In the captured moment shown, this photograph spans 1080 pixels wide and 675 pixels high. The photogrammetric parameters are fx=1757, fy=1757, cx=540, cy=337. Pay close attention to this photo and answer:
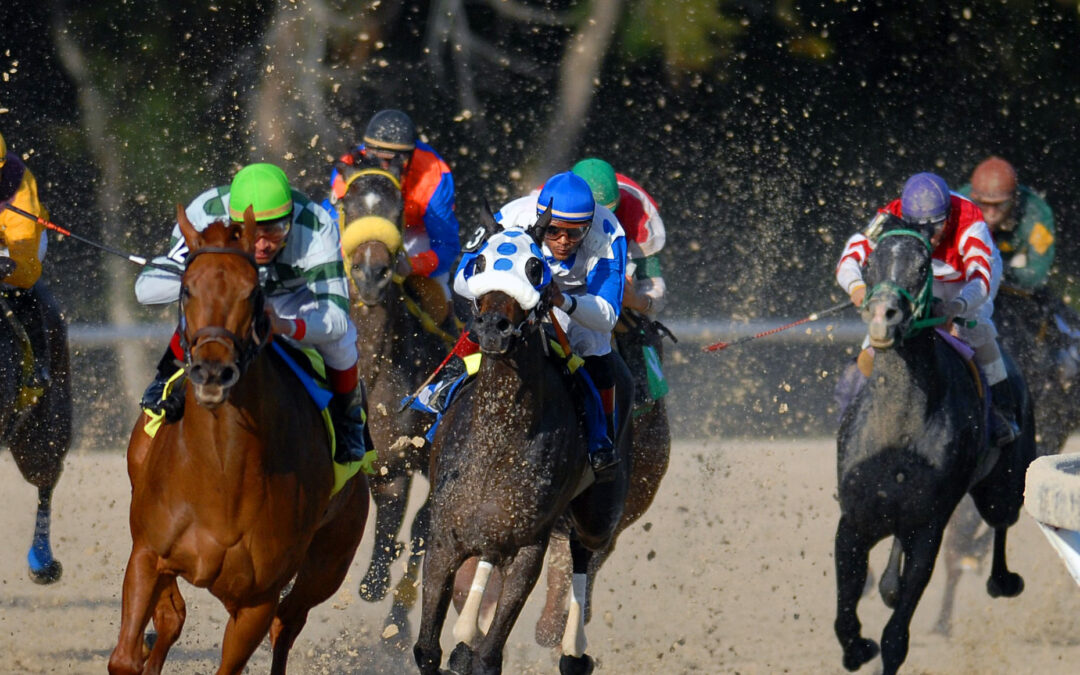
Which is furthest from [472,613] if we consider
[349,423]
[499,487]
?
[349,423]

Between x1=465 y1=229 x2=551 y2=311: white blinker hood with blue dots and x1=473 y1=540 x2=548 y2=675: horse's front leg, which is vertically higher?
x1=465 y1=229 x2=551 y2=311: white blinker hood with blue dots

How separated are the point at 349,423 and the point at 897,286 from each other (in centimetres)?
236

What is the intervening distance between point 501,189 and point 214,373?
33.8 feet

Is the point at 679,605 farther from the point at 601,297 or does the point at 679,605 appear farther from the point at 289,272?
the point at 289,272

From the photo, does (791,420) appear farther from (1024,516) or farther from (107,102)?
(107,102)

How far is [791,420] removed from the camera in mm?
13578

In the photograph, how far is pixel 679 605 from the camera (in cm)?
888

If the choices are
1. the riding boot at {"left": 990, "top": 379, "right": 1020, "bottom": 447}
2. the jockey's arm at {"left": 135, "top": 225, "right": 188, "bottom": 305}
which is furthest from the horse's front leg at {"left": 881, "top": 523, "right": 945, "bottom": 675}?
the jockey's arm at {"left": 135, "top": 225, "right": 188, "bottom": 305}

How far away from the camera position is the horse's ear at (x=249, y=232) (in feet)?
16.5

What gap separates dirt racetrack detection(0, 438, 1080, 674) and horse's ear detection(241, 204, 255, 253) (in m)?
2.72

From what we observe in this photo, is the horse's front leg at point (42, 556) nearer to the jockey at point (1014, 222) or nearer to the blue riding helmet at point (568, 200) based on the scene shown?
the blue riding helmet at point (568, 200)

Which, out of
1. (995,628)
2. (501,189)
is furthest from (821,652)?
(501,189)

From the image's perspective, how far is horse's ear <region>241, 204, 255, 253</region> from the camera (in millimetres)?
5023

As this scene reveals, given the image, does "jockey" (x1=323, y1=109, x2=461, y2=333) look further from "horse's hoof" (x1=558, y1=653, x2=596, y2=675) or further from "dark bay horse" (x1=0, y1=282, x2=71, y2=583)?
"horse's hoof" (x1=558, y1=653, x2=596, y2=675)
